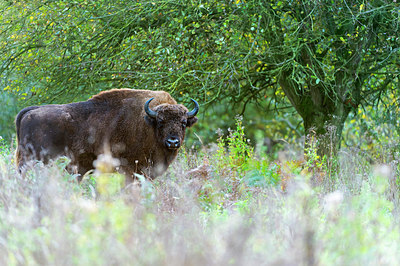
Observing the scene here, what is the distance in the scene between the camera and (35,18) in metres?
10.0

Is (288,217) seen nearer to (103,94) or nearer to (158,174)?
(158,174)

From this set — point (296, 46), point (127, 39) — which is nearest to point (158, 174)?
point (127, 39)

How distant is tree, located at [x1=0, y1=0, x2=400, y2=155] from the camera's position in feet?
29.8

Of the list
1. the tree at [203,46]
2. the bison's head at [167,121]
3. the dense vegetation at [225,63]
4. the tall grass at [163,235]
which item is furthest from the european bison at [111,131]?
the tall grass at [163,235]

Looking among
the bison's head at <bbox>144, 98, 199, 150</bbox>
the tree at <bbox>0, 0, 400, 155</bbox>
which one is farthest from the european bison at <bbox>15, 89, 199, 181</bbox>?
the tree at <bbox>0, 0, 400, 155</bbox>

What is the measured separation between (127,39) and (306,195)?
6469mm

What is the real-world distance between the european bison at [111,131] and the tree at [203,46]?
0.83 metres

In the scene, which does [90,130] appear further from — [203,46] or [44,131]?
[203,46]

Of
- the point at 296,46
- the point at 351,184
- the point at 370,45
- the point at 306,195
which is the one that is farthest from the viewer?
the point at 370,45

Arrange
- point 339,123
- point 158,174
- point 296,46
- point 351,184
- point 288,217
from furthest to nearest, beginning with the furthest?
point 339,123
point 296,46
point 158,174
point 351,184
point 288,217

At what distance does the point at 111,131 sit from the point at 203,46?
2.51 meters

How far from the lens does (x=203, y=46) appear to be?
9688 mm

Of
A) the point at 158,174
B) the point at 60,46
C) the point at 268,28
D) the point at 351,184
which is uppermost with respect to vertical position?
the point at 268,28

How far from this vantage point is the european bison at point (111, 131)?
8125 millimetres
